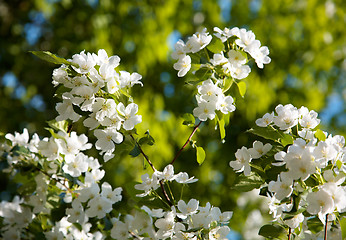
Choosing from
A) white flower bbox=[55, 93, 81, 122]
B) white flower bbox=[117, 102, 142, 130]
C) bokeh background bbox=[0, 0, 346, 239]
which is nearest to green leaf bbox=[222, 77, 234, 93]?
white flower bbox=[117, 102, 142, 130]

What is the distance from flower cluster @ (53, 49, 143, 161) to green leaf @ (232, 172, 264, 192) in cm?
22

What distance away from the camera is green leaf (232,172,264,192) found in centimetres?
72

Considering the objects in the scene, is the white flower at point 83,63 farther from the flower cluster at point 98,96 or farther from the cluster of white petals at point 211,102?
the cluster of white petals at point 211,102

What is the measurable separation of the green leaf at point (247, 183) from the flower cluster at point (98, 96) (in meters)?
0.22

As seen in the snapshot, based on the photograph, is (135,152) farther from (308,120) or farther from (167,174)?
(308,120)

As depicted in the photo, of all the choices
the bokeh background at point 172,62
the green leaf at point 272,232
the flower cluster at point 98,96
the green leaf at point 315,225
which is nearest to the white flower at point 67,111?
the flower cluster at point 98,96

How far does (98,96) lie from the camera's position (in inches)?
28.7

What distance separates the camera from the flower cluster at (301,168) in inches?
23.2

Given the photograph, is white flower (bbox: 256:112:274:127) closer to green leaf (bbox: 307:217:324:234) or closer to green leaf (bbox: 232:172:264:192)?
green leaf (bbox: 232:172:264:192)

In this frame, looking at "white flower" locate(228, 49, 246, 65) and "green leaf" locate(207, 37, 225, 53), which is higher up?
"green leaf" locate(207, 37, 225, 53)

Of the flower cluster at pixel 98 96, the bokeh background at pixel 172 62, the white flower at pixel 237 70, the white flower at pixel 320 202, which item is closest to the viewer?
the white flower at pixel 320 202

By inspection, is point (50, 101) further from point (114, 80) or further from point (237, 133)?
point (114, 80)

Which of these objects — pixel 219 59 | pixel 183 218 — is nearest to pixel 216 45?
pixel 219 59

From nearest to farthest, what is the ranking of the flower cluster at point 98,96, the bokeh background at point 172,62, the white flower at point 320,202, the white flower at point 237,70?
the white flower at point 320,202 < the flower cluster at point 98,96 < the white flower at point 237,70 < the bokeh background at point 172,62
